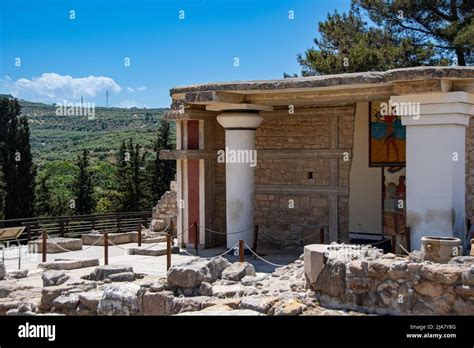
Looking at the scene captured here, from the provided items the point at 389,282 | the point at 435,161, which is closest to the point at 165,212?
the point at 435,161

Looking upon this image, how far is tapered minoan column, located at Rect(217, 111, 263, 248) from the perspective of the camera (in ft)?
51.0

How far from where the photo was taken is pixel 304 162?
54.5 feet

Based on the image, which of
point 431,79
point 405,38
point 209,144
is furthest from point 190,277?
point 405,38

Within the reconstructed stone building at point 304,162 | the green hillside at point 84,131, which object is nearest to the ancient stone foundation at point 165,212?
the reconstructed stone building at point 304,162

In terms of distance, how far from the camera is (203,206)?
56.3 feet

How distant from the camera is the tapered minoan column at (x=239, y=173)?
15.5m

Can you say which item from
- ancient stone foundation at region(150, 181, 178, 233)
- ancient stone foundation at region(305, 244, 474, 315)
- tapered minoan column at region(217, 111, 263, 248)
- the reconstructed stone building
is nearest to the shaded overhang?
the reconstructed stone building

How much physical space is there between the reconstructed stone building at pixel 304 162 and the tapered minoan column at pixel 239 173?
2 centimetres

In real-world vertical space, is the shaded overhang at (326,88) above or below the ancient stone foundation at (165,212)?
above

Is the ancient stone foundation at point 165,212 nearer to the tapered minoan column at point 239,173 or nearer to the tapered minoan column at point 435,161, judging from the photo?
the tapered minoan column at point 239,173

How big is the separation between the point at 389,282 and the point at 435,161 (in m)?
4.05

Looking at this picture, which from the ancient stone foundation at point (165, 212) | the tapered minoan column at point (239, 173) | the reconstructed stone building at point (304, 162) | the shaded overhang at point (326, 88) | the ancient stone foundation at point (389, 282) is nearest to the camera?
the ancient stone foundation at point (389, 282)
